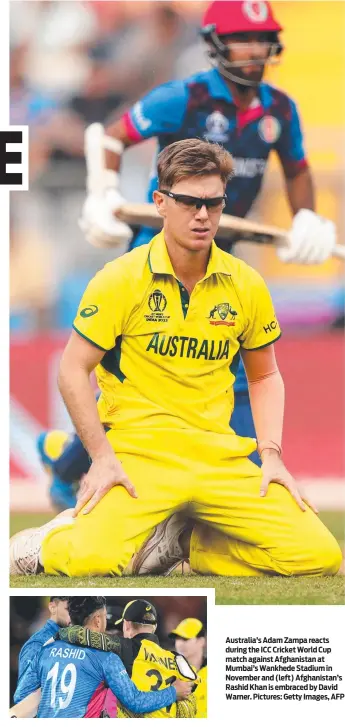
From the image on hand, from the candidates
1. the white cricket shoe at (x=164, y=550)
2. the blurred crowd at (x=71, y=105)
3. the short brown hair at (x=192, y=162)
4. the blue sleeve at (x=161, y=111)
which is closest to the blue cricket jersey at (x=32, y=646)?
the white cricket shoe at (x=164, y=550)

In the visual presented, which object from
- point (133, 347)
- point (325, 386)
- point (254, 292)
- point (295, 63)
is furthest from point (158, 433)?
point (295, 63)

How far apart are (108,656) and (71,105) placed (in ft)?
7.31

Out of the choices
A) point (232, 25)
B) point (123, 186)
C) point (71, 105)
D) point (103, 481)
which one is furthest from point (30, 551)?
point (232, 25)

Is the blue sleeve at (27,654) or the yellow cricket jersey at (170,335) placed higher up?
the yellow cricket jersey at (170,335)

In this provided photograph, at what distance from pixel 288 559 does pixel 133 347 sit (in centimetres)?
81

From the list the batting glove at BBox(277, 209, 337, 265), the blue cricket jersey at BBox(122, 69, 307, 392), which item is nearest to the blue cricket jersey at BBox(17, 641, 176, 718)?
the blue cricket jersey at BBox(122, 69, 307, 392)

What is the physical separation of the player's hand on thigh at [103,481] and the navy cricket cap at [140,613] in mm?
348

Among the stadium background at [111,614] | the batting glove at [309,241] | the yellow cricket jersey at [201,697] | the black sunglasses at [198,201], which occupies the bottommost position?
the yellow cricket jersey at [201,697]

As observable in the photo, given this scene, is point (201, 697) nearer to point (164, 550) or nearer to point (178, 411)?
point (164, 550)

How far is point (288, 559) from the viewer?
12.8 ft

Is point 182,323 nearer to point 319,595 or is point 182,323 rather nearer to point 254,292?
point 254,292

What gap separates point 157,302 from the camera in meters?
3.91

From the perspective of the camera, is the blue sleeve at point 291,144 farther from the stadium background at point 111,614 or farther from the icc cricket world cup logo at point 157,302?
the stadium background at point 111,614

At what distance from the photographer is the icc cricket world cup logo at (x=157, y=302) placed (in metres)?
3.90
